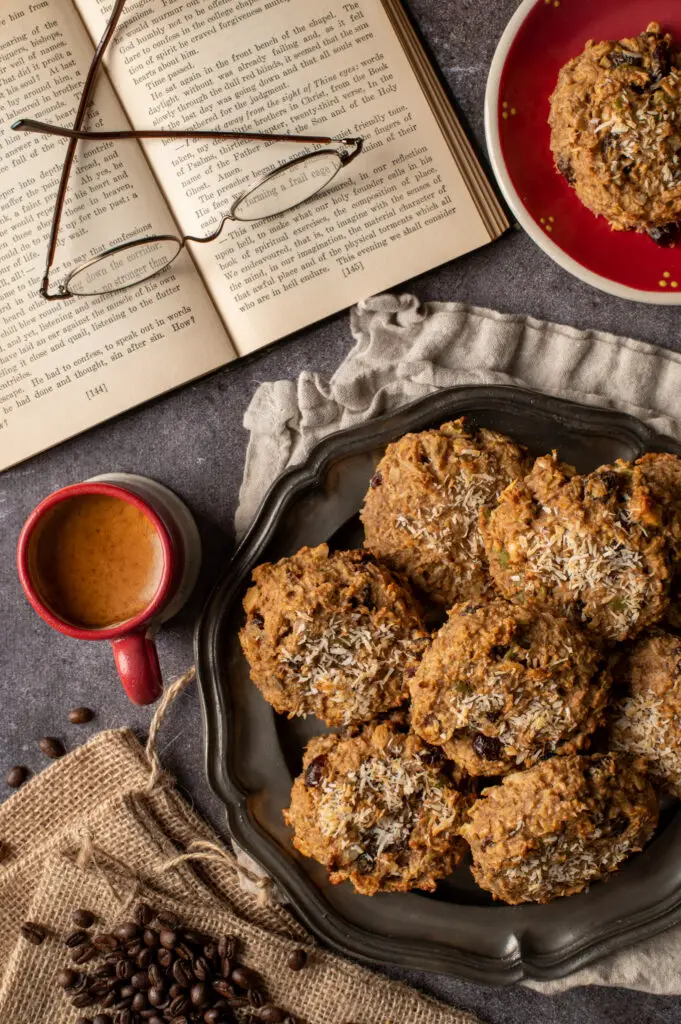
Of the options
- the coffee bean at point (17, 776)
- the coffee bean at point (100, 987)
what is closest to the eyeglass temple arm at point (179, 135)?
the coffee bean at point (17, 776)

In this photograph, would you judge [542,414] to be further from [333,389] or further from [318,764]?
[318,764]

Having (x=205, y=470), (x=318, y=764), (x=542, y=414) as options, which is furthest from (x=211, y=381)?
(x=318, y=764)

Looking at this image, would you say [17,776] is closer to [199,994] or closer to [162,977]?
[162,977]

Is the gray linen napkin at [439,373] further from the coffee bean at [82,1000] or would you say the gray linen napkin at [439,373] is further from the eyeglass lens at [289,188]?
the coffee bean at [82,1000]

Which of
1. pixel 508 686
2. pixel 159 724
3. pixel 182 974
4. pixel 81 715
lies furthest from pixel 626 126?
pixel 182 974

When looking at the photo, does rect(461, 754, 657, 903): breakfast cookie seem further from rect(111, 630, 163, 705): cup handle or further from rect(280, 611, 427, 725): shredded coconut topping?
rect(111, 630, 163, 705): cup handle

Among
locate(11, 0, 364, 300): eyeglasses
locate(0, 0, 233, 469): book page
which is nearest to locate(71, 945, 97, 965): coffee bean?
locate(0, 0, 233, 469): book page
